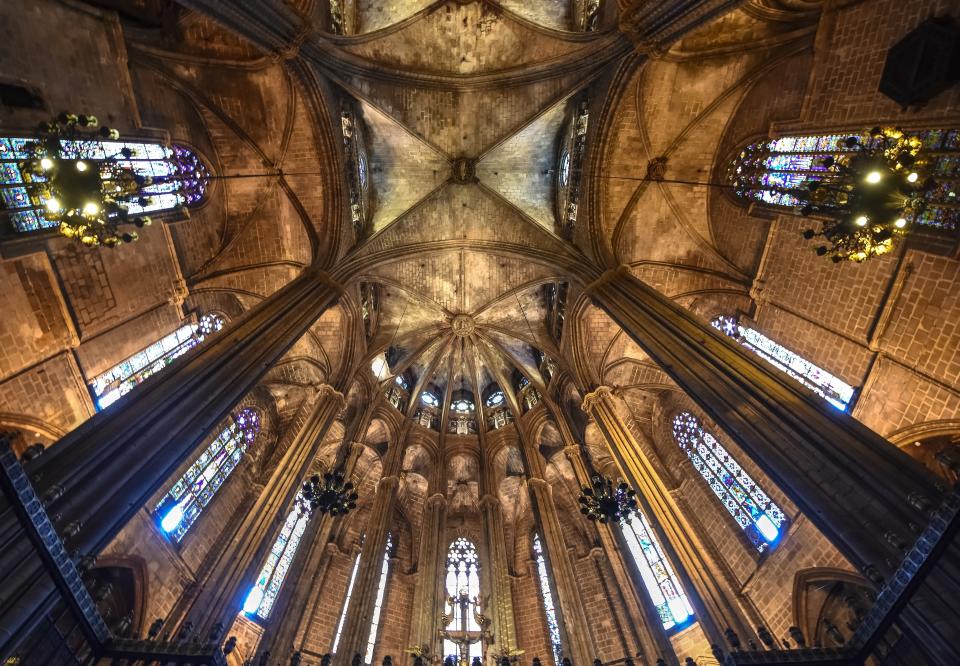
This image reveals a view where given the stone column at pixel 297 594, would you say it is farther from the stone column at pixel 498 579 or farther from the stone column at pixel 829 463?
the stone column at pixel 829 463

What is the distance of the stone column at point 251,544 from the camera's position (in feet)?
28.7

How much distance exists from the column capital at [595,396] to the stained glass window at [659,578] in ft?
10.7

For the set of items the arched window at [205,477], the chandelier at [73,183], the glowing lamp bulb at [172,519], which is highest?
the arched window at [205,477]

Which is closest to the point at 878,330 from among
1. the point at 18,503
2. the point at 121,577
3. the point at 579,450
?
the point at 579,450

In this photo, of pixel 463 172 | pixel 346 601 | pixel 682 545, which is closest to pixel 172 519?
pixel 346 601

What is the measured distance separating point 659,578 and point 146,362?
1408cm

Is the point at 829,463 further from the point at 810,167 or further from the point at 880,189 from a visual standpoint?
the point at 810,167

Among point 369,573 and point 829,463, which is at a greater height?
point 369,573

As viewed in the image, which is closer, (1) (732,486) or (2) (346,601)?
(1) (732,486)

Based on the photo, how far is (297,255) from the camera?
51.3 ft

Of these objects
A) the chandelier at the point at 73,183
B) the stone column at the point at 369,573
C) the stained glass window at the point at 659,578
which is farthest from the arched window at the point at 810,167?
the stone column at the point at 369,573

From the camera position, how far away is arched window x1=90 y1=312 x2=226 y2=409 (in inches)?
433

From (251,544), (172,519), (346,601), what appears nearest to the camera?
(251,544)

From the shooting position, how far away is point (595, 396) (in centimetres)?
1488
